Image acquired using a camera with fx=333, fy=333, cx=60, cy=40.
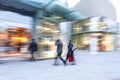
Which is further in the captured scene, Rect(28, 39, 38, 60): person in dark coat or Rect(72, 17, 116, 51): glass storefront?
Rect(72, 17, 116, 51): glass storefront

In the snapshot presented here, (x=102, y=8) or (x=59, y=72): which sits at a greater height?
(x=102, y=8)

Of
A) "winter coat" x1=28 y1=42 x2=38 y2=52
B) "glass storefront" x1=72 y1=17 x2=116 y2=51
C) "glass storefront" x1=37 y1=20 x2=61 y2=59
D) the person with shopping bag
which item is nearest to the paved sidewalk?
the person with shopping bag

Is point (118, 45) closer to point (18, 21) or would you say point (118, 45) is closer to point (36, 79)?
point (18, 21)

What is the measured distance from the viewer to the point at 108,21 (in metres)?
38.0

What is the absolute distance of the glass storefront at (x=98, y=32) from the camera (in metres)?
36.1

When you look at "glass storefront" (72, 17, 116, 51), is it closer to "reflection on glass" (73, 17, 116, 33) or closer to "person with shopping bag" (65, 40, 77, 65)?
"reflection on glass" (73, 17, 116, 33)

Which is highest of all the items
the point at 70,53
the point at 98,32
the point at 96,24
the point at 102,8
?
the point at 102,8

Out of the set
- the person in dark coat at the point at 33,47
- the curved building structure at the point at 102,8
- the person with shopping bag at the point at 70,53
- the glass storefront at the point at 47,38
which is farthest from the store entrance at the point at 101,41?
the person with shopping bag at the point at 70,53

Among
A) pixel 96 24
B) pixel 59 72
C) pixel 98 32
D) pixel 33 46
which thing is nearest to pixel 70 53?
pixel 33 46

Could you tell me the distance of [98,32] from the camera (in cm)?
3662

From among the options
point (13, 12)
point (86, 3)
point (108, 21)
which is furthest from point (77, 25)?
point (13, 12)

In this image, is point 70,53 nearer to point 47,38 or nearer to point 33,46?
point 33,46

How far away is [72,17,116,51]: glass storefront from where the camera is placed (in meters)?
36.1

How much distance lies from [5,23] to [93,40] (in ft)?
29.5
